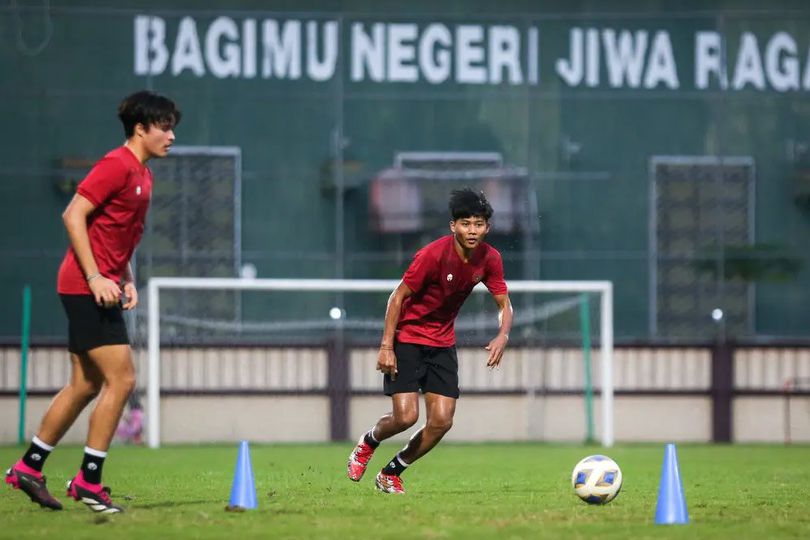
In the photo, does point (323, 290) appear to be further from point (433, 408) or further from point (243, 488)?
point (243, 488)

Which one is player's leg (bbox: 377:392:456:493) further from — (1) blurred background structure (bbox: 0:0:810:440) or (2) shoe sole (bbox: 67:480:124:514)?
(1) blurred background structure (bbox: 0:0:810:440)

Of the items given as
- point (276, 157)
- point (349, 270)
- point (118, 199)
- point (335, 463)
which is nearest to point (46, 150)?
point (276, 157)

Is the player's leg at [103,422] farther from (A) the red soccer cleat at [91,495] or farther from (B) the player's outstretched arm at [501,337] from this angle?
(B) the player's outstretched arm at [501,337]

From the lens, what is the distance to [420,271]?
8.29 metres

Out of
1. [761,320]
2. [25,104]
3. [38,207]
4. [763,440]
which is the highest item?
[25,104]

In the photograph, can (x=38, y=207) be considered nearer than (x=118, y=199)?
No

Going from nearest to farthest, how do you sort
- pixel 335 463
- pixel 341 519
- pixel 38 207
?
pixel 341 519 → pixel 335 463 → pixel 38 207

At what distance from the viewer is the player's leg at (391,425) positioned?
840 centimetres

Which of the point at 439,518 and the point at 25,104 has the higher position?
the point at 25,104

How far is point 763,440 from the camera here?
690 inches

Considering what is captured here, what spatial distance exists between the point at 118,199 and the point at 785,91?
40.3 ft

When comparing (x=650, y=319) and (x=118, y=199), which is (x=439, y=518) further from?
(x=650, y=319)

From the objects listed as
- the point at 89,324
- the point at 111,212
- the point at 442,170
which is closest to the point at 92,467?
the point at 89,324

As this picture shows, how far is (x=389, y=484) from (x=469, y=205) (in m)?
1.57
